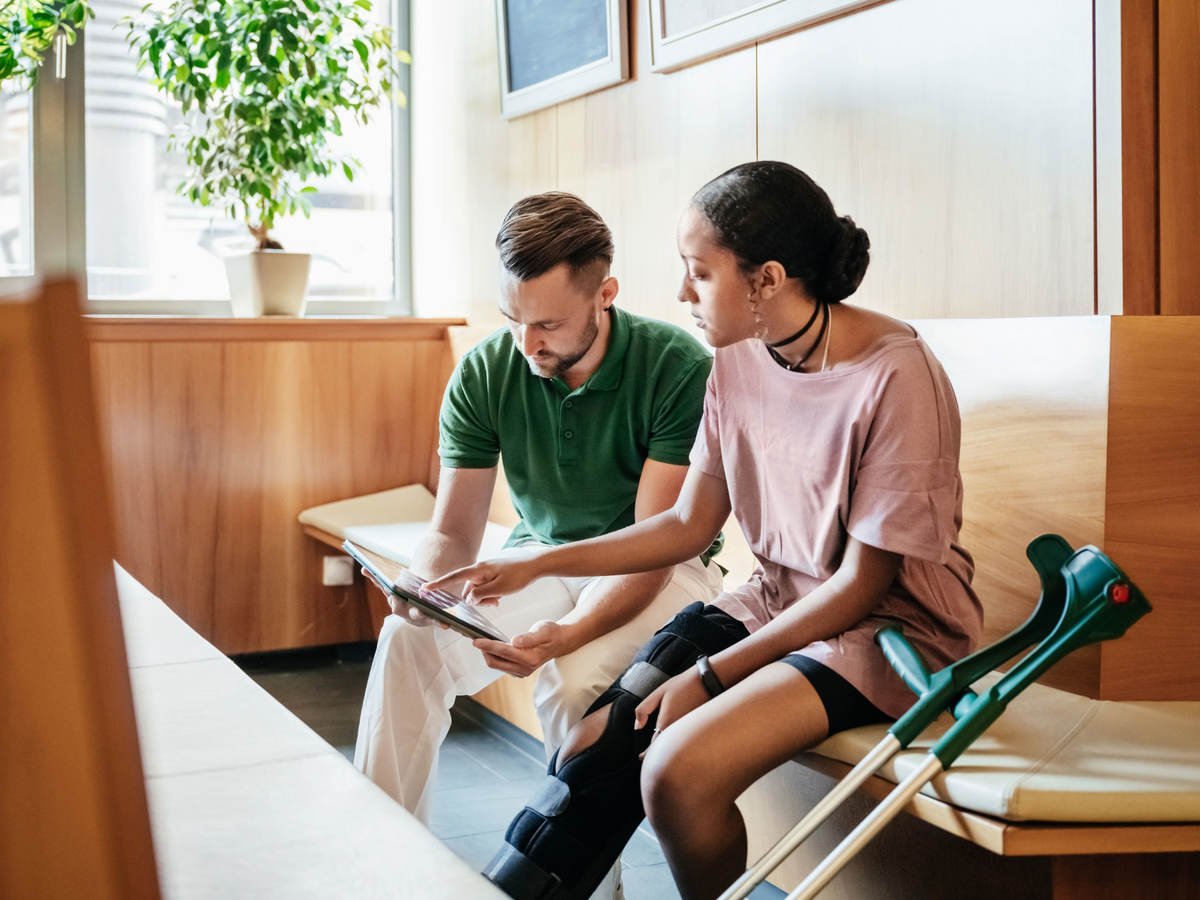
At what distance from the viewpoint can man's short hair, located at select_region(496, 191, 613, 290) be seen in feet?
6.95

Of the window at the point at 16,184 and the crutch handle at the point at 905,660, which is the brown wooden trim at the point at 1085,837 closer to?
the crutch handle at the point at 905,660

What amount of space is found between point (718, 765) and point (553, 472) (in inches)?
32.9

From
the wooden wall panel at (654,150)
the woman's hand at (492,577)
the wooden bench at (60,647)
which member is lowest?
the woman's hand at (492,577)

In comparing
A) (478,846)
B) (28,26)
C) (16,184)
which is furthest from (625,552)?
(16,184)

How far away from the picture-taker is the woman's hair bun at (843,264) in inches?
69.6

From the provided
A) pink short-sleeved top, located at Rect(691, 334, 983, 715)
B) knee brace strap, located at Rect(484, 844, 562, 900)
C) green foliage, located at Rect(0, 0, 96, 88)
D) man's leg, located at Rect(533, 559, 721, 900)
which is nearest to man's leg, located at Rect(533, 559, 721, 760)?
man's leg, located at Rect(533, 559, 721, 900)

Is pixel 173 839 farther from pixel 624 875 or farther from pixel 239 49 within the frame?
pixel 239 49

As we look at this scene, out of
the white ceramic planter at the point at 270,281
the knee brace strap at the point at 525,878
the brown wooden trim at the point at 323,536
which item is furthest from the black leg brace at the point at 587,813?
the white ceramic planter at the point at 270,281

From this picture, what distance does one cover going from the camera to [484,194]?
3900 mm

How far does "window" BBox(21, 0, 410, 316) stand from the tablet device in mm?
2572

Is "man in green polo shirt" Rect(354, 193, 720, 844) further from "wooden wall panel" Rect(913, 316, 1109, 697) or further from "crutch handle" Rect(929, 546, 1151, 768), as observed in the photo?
"crutch handle" Rect(929, 546, 1151, 768)

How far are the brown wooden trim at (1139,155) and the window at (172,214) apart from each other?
300cm

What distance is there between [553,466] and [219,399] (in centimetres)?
181

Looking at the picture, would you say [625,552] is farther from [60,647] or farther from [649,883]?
[60,647]
